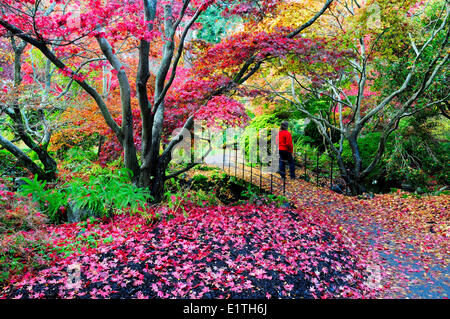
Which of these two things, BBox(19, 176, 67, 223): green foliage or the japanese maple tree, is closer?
the japanese maple tree

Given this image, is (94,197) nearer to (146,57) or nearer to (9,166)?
(146,57)

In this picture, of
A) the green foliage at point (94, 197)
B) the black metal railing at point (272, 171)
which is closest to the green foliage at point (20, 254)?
the green foliage at point (94, 197)

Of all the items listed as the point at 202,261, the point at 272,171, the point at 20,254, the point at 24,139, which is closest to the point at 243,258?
the point at 202,261

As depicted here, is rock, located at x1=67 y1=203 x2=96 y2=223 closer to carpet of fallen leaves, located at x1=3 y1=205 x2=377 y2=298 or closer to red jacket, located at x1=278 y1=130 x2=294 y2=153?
carpet of fallen leaves, located at x1=3 y1=205 x2=377 y2=298

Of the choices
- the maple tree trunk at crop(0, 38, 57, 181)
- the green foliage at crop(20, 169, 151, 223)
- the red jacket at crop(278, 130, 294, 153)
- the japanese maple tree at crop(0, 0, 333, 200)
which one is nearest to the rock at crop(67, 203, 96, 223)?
the green foliage at crop(20, 169, 151, 223)

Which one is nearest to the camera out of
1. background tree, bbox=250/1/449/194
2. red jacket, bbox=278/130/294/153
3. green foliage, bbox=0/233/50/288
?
green foliage, bbox=0/233/50/288

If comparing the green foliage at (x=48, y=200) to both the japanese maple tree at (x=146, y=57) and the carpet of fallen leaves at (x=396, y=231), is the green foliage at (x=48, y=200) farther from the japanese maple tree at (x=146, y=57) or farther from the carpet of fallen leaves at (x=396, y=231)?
the carpet of fallen leaves at (x=396, y=231)

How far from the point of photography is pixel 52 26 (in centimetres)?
412

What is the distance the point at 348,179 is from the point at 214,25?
1036 centimetres

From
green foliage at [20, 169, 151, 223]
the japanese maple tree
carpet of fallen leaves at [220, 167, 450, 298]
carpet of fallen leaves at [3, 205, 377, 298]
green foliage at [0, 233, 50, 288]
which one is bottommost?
carpet of fallen leaves at [220, 167, 450, 298]
